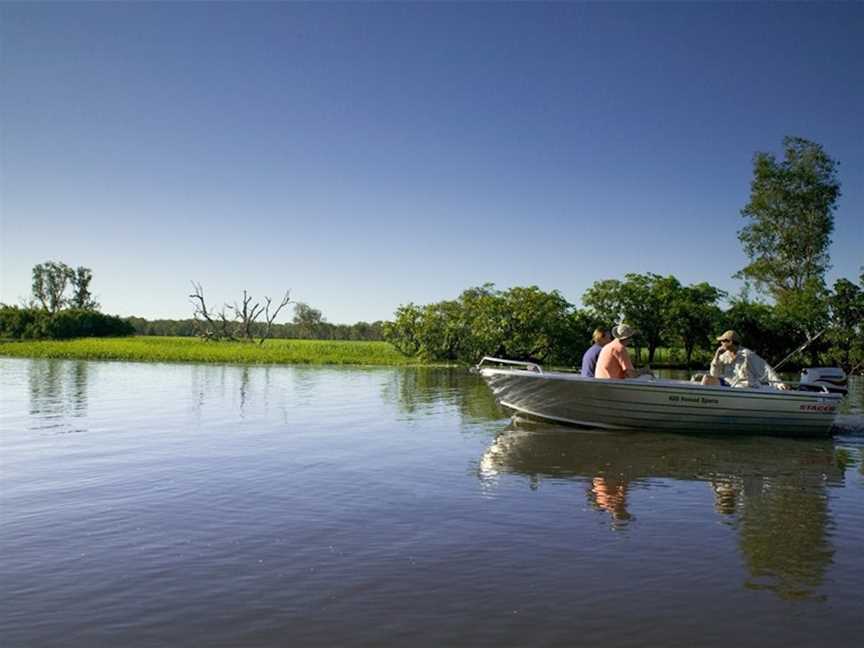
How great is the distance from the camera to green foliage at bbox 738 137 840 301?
45750 millimetres

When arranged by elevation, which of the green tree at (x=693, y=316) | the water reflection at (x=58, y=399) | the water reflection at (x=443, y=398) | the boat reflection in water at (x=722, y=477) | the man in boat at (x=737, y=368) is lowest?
the boat reflection in water at (x=722, y=477)

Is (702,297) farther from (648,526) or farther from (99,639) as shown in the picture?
(99,639)

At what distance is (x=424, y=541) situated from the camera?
619 centimetres

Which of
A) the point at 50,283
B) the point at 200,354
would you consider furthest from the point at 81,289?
the point at 200,354

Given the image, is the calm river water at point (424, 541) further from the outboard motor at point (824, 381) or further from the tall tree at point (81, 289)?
the tall tree at point (81, 289)

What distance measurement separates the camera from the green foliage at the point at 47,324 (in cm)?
7812

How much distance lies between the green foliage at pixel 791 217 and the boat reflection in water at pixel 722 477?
3713 centimetres

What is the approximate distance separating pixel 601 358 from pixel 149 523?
940cm

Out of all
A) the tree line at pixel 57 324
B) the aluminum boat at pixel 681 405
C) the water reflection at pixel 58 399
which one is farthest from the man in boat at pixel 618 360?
the tree line at pixel 57 324

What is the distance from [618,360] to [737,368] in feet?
8.88

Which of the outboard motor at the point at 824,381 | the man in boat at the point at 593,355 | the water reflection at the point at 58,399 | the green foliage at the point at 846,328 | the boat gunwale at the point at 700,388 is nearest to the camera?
the boat gunwale at the point at 700,388

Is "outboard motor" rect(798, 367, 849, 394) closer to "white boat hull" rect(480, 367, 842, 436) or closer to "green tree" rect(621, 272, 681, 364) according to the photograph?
"white boat hull" rect(480, 367, 842, 436)

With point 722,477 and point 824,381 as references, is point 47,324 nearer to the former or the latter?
point 824,381

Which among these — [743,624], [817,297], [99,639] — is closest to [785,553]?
[743,624]
